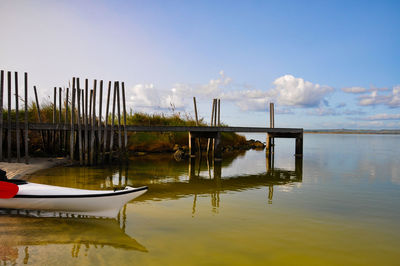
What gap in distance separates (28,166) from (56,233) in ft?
28.8

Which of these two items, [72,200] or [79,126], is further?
[79,126]

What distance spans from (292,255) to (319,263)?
1.58 ft

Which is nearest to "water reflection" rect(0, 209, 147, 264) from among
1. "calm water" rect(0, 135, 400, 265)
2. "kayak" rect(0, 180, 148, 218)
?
"calm water" rect(0, 135, 400, 265)

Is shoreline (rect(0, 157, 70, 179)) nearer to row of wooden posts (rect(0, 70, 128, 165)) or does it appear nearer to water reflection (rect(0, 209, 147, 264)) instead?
row of wooden posts (rect(0, 70, 128, 165))

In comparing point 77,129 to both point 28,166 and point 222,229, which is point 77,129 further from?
point 222,229

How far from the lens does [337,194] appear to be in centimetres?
1123

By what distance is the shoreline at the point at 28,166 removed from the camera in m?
12.5

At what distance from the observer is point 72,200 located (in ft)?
23.1

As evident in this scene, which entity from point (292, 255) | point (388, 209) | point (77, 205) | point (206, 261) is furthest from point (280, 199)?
point (77, 205)

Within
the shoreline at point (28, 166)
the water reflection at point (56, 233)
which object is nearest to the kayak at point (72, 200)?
the water reflection at point (56, 233)

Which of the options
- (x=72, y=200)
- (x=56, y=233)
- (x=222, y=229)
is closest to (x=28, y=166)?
(x=72, y=200)

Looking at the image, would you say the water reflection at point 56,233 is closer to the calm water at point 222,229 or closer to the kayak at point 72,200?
the calm water at point 222,229

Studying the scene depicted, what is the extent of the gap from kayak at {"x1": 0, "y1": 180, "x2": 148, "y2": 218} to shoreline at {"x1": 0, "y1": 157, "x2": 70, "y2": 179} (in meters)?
5.15

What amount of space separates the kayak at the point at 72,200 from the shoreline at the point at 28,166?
5.15 metres
